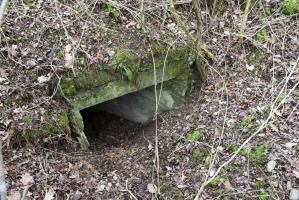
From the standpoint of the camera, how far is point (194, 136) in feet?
15.5

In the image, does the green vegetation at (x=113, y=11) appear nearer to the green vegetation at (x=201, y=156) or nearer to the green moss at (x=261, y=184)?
the green vegetation at (x=201, y=156)

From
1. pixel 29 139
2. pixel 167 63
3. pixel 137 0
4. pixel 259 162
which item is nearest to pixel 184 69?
pixel 167 63

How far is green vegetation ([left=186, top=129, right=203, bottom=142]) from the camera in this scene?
4.68 metres

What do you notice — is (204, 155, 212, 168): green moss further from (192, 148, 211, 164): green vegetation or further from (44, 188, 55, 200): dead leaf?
(44, 188, 55, 200): dead leaf

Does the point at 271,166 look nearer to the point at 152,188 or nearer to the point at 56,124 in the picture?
the point at 152,188

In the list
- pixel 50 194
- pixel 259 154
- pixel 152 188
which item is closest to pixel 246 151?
pixel 259 154

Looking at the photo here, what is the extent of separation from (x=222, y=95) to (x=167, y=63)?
925 millimetres

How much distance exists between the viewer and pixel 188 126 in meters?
4.96

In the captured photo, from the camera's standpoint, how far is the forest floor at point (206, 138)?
4.06m

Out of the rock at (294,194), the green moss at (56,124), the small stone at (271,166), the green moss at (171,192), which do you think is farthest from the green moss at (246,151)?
the green moss at (56,124)

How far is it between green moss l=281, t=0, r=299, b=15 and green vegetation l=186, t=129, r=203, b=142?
244 centimetres

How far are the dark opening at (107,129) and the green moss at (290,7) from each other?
2911 mm

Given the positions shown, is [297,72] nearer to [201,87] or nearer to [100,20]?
[201,87]

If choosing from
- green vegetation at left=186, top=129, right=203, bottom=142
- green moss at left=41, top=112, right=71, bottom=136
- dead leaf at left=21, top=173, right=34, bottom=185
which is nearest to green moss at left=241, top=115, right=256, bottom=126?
green vegetation at left=186, top=129, right=203, bottom=142
